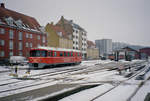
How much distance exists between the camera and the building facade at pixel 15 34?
111 feet

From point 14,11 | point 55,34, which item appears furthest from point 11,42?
point 55,34

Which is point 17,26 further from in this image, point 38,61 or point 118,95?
point 118,95

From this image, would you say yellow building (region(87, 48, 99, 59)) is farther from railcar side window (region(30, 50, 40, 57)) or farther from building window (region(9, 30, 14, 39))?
railcar side window (region(30, 50, 40, 57))

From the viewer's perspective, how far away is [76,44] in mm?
69500

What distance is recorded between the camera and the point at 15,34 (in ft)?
120

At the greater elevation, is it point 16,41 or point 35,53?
point 16,41

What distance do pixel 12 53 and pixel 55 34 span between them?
22.7 meters

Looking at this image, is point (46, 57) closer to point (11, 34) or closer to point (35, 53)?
point (35, 53)

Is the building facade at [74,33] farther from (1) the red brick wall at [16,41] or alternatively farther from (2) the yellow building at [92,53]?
(1) the red brick wall at [16,41]

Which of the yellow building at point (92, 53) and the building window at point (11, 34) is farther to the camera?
the yellow building at point (92, 53)

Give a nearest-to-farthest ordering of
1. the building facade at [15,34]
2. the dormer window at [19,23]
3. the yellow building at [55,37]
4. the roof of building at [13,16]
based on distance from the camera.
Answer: the building facade at [15,34] < the roof of building at [13,16] < the dormer window at [19,23] < the yellow building at [55,37]

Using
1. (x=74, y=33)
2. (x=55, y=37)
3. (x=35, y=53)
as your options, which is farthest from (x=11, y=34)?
(x=74, y=33)

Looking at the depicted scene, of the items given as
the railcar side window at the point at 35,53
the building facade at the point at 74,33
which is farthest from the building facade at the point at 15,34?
the building facade at the point at 74,33

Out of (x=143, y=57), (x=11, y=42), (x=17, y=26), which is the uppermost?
(x=17, y=26)
